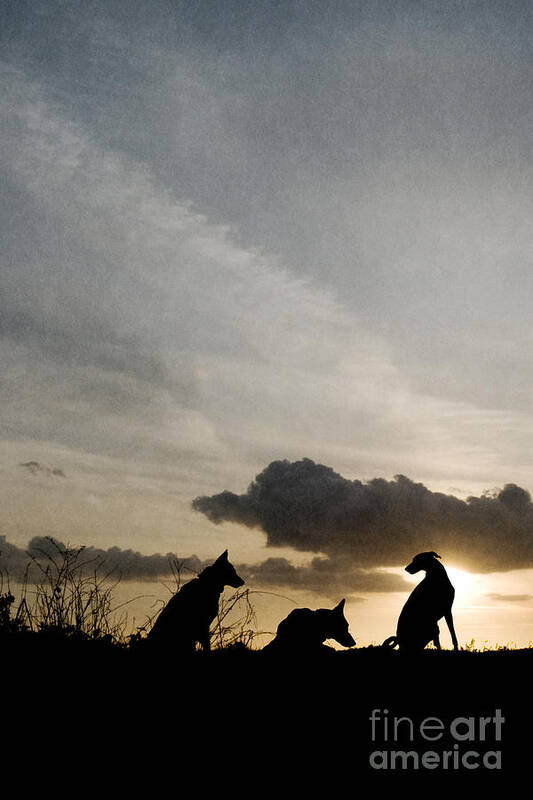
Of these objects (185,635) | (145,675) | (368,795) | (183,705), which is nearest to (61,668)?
(145,675)

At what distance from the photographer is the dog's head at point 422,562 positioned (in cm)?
1441

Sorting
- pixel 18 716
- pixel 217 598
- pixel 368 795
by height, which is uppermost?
pixel 217 598

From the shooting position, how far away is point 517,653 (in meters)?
12.7

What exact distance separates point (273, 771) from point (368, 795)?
95cm

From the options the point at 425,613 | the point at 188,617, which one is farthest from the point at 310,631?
the point at 188,617

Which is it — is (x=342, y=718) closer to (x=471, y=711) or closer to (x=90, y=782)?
(x=471, y=711)

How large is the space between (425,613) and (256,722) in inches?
265

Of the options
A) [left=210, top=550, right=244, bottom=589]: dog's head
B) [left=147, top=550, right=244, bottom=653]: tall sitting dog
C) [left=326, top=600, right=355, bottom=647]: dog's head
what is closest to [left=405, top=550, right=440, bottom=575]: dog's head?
[left=326, top=600, right=355, bottom=647]: dog's head

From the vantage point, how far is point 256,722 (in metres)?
7.72

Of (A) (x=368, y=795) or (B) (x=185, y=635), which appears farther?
(B) (x=185, y=635)

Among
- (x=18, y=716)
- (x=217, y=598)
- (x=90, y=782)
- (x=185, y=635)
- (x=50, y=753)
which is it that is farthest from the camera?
(x=217, y=598)

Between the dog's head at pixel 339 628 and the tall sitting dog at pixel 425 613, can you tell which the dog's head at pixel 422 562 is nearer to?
the tall sitting dog at pixel 425 613

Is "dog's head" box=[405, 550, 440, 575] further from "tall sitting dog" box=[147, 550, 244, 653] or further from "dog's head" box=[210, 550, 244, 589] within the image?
"tall sitting dog" box=[147, 550, 244, 653]

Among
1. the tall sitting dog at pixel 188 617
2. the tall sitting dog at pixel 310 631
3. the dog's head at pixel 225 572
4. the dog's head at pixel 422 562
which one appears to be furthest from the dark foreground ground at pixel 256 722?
the dog's head at pixel 422 562
